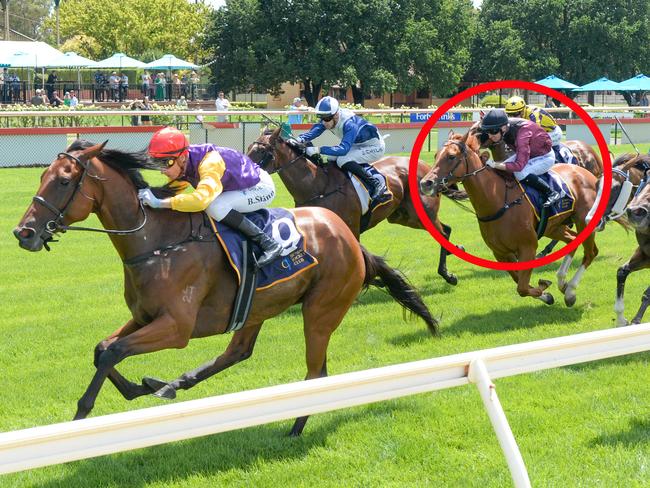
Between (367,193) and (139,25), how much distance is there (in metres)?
49.3

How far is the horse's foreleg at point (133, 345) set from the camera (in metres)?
5.24

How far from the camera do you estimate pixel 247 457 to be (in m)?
5.46

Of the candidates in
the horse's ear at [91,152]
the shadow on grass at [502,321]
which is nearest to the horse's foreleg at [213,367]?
the horse's ear at [91,152]

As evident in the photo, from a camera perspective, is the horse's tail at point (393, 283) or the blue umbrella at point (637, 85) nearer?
the horse's tail at point (393, 283)

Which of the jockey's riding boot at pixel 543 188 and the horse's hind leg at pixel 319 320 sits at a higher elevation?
the jockey's riding boot at pixel 543 188

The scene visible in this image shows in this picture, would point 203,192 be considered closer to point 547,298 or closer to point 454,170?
point 454,170

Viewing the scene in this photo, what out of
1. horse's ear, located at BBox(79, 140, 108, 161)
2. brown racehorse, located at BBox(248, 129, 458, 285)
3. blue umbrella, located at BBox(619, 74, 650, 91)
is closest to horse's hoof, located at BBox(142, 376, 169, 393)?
horse's ear, located at BBox(79, 140, 108, 161)

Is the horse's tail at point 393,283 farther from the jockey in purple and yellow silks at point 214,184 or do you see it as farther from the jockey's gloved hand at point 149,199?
the jockey's gloved hand at point 149,199

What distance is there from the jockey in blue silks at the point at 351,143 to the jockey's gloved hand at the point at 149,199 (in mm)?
4614

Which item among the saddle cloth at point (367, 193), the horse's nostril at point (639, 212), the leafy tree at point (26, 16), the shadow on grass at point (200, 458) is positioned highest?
the leafy tree at point (26, 16)

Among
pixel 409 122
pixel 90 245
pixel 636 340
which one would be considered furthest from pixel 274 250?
pixel 409 122

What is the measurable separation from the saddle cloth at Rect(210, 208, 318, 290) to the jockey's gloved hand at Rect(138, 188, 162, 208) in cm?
41

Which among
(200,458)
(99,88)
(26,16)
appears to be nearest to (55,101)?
(99,88)

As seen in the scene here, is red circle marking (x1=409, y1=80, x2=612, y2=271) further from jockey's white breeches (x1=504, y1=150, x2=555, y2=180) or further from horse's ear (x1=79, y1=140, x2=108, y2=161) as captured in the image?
horse's ear (x1=79, y1=140, x2=108, y2=161)
